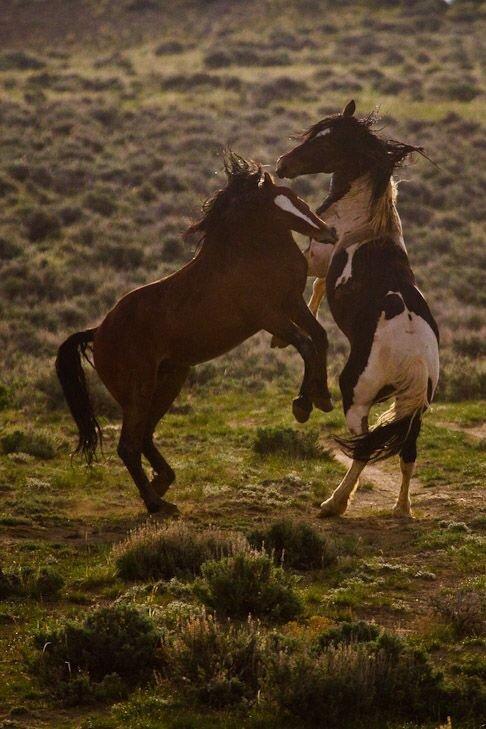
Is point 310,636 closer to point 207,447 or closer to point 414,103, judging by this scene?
point 207,447

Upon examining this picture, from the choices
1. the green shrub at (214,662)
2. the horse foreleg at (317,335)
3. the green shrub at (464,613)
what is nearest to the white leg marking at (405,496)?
the horse foreleg at (317,335)

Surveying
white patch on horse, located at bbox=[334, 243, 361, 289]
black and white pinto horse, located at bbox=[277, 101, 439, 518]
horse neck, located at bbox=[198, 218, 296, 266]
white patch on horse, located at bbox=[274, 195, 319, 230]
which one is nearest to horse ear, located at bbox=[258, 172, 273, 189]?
white patch on horse, located at bbox=[274, 195, 319, 230]

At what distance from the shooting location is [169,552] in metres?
7.86

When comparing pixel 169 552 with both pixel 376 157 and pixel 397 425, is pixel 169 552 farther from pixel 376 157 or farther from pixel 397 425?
pixel 376 157

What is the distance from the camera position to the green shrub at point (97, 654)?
592 cm

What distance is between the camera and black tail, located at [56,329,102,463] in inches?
398

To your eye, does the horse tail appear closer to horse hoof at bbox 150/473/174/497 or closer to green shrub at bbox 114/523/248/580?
green shrub at bbox 114/523/248/580

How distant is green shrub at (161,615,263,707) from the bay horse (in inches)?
131

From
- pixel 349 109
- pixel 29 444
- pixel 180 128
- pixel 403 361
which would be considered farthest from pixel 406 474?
pixel 180 128

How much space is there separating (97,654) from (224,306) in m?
3.77

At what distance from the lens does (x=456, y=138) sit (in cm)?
3559

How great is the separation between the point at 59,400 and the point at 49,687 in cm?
958

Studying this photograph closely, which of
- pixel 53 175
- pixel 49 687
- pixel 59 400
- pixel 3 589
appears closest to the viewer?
Answer: pixel 49 687

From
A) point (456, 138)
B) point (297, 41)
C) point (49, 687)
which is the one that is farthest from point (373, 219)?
point (297, 41)
